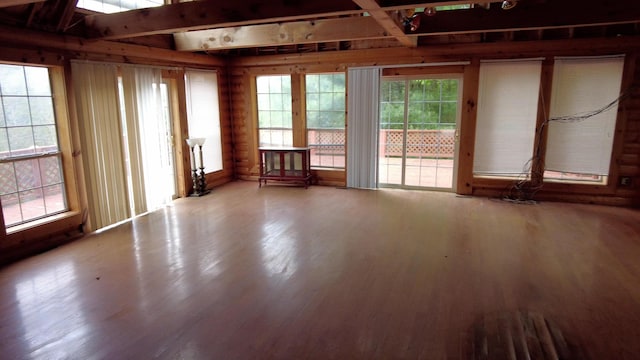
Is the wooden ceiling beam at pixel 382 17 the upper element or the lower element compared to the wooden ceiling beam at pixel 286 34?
lower

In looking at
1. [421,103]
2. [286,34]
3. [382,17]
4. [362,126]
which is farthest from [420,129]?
[382,17]

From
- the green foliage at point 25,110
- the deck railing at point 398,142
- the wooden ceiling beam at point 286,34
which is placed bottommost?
the deck railing at point 398,142

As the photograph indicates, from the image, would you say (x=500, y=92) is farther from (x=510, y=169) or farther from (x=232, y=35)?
(x=232, y=35)

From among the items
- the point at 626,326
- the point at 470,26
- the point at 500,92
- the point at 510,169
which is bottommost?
the point at 626,326

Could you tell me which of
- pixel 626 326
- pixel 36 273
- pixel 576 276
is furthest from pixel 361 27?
pixel 36 273

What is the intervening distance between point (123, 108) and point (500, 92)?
547 centimetres

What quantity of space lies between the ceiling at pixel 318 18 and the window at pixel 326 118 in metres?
1.67

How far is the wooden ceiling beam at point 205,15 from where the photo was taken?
3512mm

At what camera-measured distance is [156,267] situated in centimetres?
383

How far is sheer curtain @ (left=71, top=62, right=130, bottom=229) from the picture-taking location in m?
4.68

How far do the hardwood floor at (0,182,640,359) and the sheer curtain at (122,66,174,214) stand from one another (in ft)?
1.37

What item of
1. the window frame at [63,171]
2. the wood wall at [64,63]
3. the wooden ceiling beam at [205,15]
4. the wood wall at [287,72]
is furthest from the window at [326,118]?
the window frame at [63,171]

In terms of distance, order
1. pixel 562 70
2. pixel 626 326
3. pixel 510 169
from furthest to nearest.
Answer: pixel 510 169, pixel 562 70, pixel 626 326

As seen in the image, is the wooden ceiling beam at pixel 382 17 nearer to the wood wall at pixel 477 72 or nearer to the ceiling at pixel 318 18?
the ceiling at pixel 318 18
